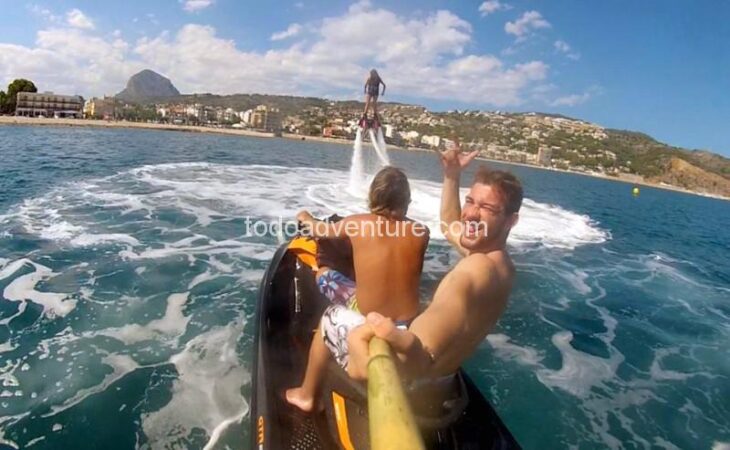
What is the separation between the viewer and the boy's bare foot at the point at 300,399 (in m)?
3.65

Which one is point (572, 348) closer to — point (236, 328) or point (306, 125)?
point (236, 328)

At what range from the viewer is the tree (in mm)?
100125

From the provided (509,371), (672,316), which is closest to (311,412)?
(509,371)

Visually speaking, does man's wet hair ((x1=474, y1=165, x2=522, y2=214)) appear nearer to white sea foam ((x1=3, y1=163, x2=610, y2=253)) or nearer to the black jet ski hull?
the black jet ski hull

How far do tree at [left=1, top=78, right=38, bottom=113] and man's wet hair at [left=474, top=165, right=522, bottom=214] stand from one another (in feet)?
424

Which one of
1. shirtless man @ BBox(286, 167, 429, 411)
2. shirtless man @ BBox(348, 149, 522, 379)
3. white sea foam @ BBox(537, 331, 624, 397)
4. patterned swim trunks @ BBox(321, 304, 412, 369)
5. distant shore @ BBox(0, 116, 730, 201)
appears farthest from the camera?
distant shore @ BBox(0, 116, 730, 201)

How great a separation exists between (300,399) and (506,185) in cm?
244

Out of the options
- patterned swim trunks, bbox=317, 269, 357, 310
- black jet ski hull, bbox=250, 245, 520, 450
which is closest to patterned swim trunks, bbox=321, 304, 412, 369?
black jet ski hull, bbox=250, 245, 520, 450

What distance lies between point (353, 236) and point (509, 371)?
4148 millimetres

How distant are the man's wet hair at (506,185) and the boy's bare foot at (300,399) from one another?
2.27m

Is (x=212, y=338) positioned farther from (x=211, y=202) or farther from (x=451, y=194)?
(x=211, y=202)

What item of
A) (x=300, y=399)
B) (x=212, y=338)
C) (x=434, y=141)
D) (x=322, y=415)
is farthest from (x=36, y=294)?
(x=434, y=141)

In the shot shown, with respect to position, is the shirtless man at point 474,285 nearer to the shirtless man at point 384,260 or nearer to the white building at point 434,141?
the shirtless man at point 384,260

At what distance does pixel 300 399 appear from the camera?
3701 mm
